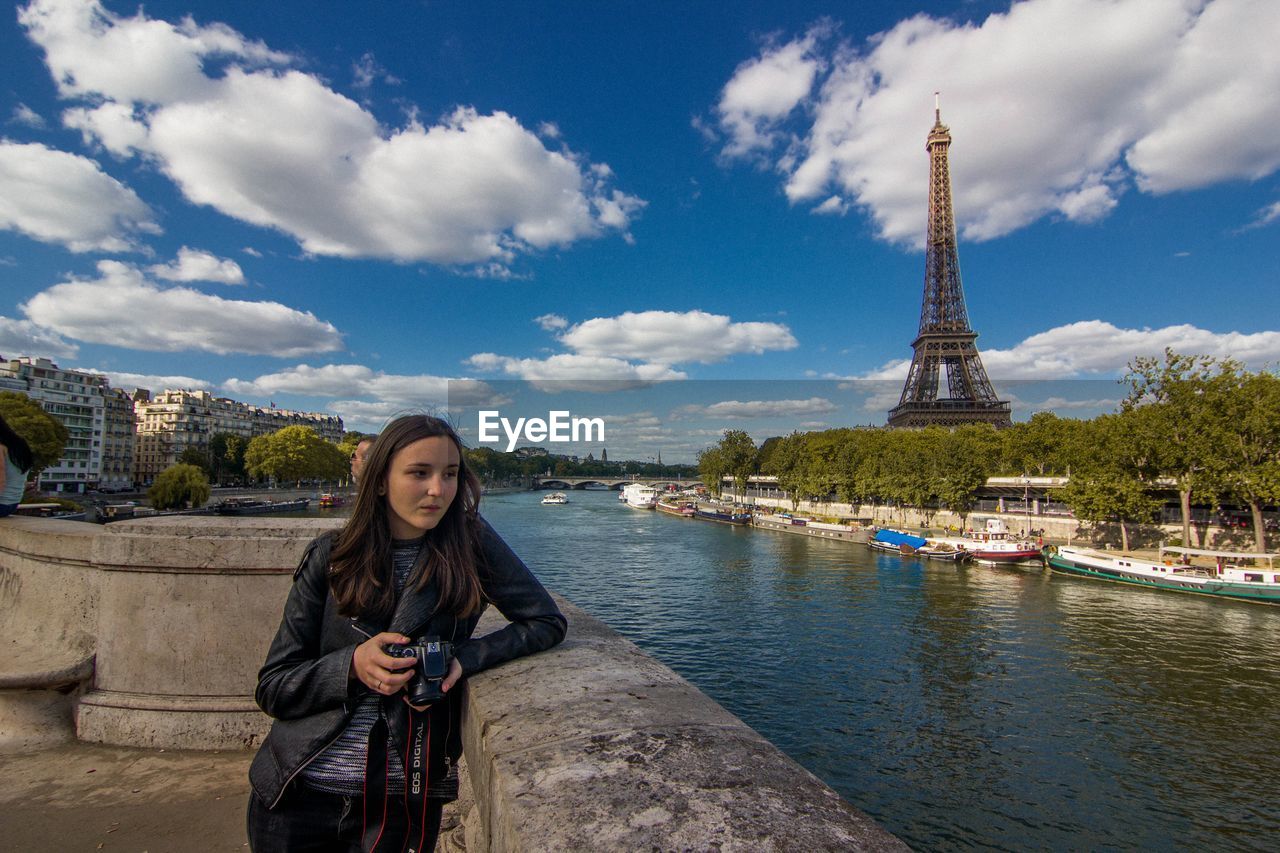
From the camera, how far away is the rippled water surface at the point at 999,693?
10328 mm

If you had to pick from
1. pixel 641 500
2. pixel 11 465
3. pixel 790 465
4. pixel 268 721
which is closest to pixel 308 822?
pixel 268 721

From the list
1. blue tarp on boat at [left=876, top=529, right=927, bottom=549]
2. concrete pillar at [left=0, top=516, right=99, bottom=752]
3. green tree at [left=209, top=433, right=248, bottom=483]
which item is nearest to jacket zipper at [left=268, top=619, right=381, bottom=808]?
concrete pillar at [left=0, top=516, right=99, bottom=752]

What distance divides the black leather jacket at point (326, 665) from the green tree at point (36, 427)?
5365 centimetres

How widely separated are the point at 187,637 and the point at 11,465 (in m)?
2.08

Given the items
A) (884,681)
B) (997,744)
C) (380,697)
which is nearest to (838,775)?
(997,744)

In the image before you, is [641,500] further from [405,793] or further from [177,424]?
[405,793]

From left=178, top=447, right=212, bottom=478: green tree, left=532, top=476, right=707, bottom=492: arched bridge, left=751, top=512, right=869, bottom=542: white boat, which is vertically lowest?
left=751, top=512, right=869, bottom=542: white boat

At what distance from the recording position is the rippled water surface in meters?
10.3

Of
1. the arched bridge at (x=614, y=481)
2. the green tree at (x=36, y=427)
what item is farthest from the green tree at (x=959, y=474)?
the arched bridge at (x=614, y=481)

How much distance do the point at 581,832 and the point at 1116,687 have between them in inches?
734

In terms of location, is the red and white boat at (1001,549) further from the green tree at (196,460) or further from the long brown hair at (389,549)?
the green tree at (196,460)

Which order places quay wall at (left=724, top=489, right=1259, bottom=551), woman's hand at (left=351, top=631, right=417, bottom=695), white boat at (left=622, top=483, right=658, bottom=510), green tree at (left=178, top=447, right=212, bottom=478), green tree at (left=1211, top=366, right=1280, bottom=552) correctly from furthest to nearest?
1. white boat at (left=622, top=483, right=658, bottom=510)
2. green tree at (left=178, top=447, right=212, bottom=478)
3. quay wall at (left=724, top=489, right=1259, bottom=551)
4. green tree at (left=1211, top=366, right=1280, bottom=552)
5. woman's hand at (left=351, top=631, right=417, bottom=695)

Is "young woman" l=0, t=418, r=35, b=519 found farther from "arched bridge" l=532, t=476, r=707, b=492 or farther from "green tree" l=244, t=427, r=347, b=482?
"arched bridge" l=532, t=476, r=707, b=492

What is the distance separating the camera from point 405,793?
1.88 metres
